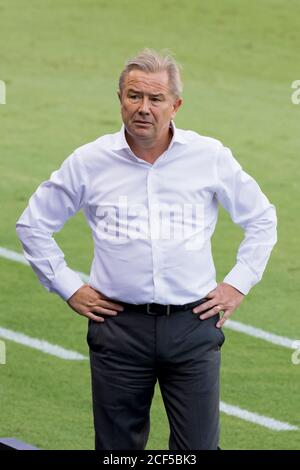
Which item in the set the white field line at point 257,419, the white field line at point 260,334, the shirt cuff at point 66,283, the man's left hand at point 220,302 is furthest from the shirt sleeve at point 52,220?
the white field line at point 260,334

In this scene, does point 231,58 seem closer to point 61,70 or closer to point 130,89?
point 61,70

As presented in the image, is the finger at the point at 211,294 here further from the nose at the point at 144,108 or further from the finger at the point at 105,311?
the nose at the point at 144,108

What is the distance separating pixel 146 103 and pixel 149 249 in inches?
22.1

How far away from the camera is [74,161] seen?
6.07 m

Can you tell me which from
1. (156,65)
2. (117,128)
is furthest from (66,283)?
(117,128)

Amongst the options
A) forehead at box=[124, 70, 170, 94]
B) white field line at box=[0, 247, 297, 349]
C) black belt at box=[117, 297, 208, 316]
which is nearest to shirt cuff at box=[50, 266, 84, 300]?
black belt at box=[117, 297, 208, 316]

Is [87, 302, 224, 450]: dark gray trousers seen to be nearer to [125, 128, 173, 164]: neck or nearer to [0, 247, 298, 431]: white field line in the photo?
[125, 128, 173, 164]: neck

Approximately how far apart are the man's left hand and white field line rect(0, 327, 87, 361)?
3.12 meters

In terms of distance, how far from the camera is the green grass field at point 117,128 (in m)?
8.60

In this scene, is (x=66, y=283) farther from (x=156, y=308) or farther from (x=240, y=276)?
(x=240, y=276)

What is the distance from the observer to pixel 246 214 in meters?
6.22
